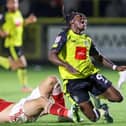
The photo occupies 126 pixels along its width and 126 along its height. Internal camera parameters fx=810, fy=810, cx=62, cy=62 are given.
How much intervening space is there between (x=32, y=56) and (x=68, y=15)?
12188mm

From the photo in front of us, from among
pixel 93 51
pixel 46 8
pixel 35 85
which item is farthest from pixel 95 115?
pixel 46 8

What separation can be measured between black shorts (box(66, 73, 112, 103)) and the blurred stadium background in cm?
1139

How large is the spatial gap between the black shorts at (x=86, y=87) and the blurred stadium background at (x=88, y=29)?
1139 centimetres

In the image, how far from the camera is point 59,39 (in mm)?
11094

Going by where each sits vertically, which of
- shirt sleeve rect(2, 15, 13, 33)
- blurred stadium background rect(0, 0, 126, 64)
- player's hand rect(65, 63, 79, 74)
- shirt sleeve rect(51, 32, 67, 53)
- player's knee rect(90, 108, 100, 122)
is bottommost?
blurred stadium background rect(0, 0, 126, 64)

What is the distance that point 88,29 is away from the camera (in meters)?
23.2

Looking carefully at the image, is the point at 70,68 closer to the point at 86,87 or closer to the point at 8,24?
the point at 86,87

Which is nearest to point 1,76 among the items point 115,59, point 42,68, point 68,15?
point 42,68

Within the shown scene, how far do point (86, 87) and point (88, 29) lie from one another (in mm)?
11991

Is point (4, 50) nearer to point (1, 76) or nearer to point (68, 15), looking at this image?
point (1, 76)

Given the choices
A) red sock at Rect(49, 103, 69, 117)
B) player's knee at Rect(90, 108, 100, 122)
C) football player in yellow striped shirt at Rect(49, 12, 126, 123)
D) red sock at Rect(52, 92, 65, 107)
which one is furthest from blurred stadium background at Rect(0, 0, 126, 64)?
red sock at Rect(49, 103, 69, 117)

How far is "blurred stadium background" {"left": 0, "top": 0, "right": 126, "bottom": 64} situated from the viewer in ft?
75.9

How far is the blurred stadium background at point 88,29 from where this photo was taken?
911 inches

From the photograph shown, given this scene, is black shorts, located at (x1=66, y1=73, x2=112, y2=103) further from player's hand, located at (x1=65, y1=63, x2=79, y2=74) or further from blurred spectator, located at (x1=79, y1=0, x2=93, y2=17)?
blurred spectator, located at (x1=79, y1=0, x2=93, y2=17)
